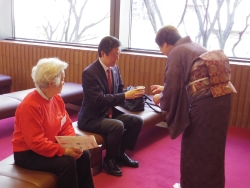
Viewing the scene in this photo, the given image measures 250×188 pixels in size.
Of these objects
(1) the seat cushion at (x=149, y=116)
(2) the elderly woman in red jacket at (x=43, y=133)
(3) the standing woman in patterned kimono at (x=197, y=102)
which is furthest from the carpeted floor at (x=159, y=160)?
(2) the elderly woman in red jacket at (x=43, y=133)

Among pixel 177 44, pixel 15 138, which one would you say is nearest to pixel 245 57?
pixel 177 44

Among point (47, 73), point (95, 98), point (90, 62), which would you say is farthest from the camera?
point (90, 62)

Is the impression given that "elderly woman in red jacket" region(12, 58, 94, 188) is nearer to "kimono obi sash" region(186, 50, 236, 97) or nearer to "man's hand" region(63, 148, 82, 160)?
"man's hand" region(63, 148, 82, 160)

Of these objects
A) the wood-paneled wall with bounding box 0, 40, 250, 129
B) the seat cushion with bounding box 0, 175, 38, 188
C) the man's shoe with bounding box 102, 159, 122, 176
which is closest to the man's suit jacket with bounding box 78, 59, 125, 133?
the man's shoe with bounding box 102, 159, 122, 176

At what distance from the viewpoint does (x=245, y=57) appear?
4.51 m

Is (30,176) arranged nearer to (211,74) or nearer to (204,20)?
(211,74)

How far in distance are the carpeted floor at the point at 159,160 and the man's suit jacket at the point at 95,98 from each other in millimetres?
480

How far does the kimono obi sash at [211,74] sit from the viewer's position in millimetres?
2295

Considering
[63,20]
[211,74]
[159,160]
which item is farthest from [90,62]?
[211,74]

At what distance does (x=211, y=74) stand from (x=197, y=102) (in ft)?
0.72

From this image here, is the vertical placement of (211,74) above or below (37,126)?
above

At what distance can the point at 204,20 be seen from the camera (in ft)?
15.2

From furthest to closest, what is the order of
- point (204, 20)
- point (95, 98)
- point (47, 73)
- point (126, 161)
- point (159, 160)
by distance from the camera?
point (204, 20)
point (159, 160)
point (126, 161)
point (95, 98)
point (47, 73)

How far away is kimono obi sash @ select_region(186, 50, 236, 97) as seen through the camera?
7.53ft
